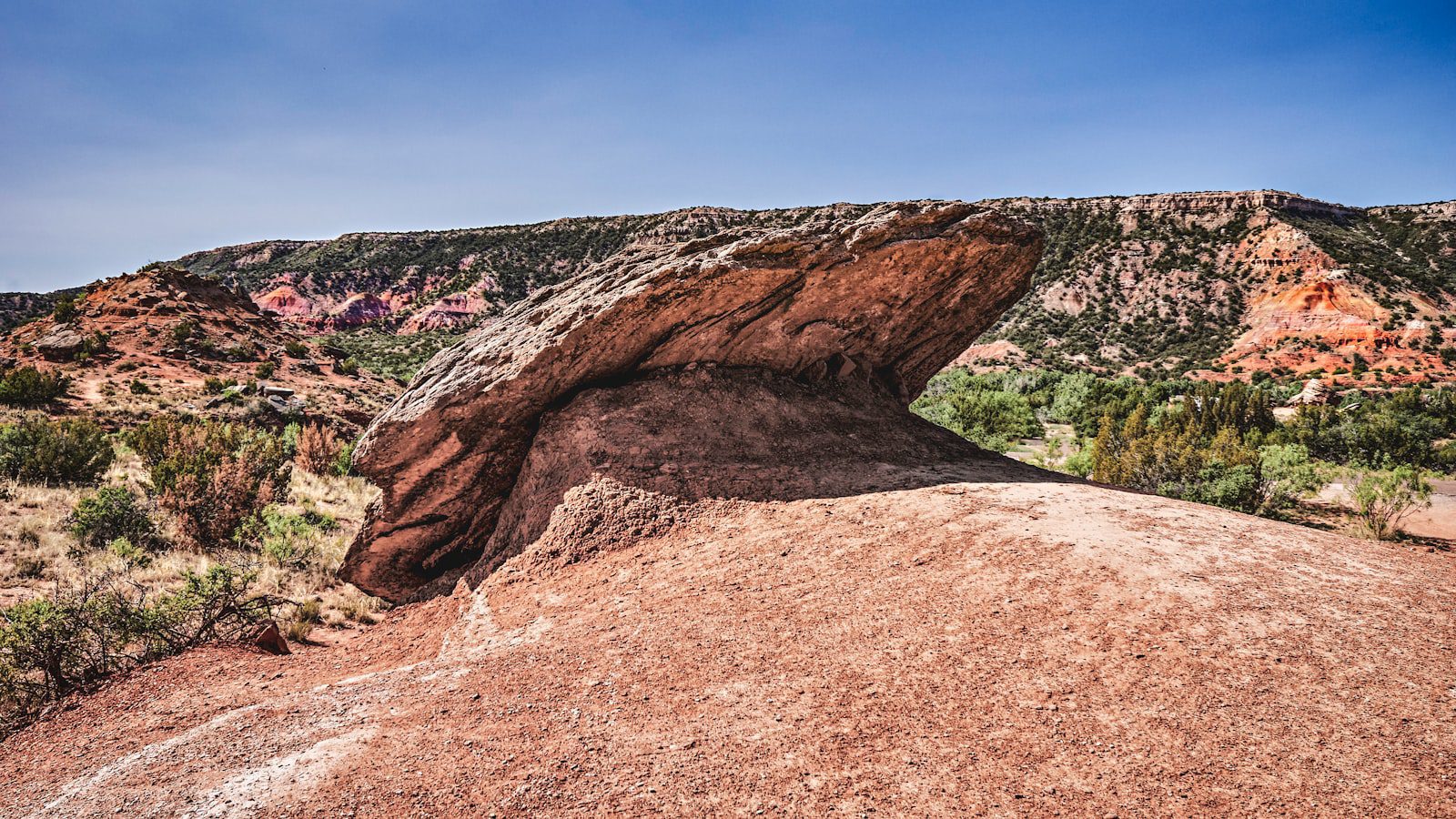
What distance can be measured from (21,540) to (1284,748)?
12.6m

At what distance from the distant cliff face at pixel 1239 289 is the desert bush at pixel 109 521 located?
1627 inches

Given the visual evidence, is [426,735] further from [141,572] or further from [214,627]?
[141,572]

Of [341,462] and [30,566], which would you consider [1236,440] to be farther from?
[30,566]

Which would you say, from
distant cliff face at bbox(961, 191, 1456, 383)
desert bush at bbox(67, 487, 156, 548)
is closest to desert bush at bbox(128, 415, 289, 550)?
desert bush at bbox(67, 487, 156, 548)

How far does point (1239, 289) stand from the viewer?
2148 inches

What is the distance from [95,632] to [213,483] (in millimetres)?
5462

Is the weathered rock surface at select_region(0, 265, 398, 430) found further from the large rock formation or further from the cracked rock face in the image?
the large rock formation

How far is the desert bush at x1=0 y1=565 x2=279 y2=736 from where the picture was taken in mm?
4965

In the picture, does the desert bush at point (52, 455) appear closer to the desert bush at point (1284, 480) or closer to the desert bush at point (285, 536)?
the desert bush at point (285, 536)

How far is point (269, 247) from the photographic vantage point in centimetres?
9075

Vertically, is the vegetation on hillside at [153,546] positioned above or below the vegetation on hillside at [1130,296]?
below

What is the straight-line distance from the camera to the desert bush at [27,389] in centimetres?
1717

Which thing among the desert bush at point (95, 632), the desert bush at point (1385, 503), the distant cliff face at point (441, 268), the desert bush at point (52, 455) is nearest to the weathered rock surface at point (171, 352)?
the desert bush at point (52, 455)

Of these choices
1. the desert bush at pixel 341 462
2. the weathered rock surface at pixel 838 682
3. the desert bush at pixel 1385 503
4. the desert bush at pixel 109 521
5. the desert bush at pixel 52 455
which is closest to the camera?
the weathered rock surface at pixel 838 682
